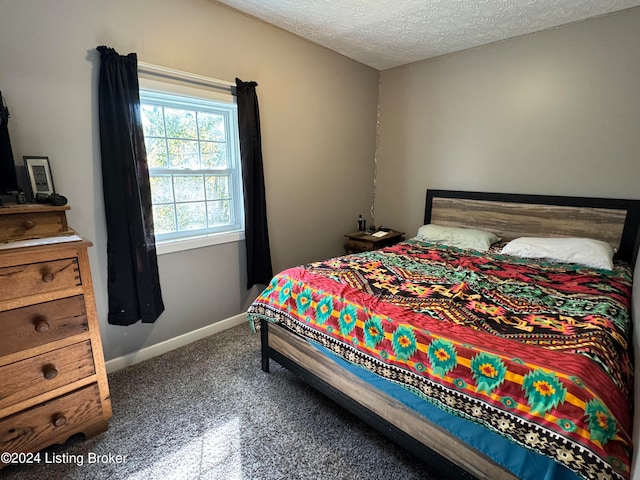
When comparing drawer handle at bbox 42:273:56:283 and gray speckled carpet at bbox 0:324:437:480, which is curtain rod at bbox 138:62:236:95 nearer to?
drawer handle at bbox 42:273:56:283

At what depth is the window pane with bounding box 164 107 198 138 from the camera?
7.81ft

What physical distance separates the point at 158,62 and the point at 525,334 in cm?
269

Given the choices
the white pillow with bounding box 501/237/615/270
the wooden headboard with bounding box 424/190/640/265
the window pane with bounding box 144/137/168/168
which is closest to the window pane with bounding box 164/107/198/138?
the window pane with bounding box 144/137/168/168

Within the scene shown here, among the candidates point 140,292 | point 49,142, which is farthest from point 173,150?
point 140,292

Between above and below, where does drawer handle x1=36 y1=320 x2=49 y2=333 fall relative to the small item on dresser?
below

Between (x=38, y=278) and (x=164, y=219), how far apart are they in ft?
3.56

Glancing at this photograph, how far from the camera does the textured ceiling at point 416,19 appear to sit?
232cm

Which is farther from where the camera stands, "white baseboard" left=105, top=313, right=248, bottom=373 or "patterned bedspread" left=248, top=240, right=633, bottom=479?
"white baseboard" left=105, top=313, right=248, bottom=373

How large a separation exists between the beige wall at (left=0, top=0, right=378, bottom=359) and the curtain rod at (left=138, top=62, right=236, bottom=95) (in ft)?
0.20

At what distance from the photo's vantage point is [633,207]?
2.46 meters

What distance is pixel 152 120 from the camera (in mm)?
2299

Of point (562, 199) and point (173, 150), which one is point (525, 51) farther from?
point (173, 150)

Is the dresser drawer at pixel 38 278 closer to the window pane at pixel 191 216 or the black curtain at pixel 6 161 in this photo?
the black curtain at pixel 6 161

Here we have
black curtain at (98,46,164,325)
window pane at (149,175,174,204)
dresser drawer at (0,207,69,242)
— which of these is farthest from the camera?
window pane at (149,175,174,204)
